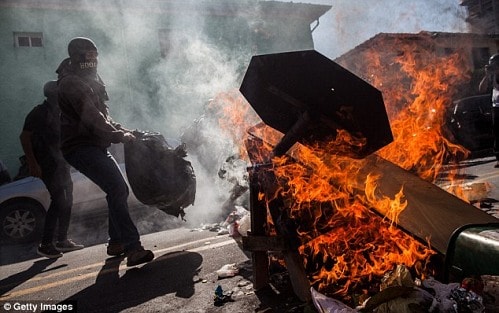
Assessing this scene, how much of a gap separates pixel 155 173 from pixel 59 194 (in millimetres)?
1896

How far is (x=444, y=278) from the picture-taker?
185cm

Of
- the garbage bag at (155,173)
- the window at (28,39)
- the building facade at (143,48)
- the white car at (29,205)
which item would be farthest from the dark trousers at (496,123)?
the window at (28,39)

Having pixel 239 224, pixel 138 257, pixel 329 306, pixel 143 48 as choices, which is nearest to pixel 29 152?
pixel 138 257

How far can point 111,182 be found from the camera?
149 inches

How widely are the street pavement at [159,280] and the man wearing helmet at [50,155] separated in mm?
658

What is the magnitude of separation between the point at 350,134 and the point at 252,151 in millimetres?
812

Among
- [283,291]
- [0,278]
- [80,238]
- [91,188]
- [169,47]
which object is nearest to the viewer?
[283,291]

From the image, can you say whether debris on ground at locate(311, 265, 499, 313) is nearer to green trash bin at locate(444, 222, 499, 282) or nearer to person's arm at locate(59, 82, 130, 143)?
green trash bin at locate(444, 222, 499, 282)

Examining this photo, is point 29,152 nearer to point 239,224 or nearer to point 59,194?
point 59,194

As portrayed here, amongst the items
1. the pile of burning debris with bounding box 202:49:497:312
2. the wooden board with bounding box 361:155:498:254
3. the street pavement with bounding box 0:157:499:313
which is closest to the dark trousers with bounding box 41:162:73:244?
the street pavement with bounding box 0:157:499:313

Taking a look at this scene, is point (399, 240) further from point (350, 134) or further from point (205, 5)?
point (205, 5)

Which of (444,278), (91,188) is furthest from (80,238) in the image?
(444,278)

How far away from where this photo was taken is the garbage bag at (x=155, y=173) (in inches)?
162

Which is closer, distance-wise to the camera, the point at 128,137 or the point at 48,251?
the point at 128,137
